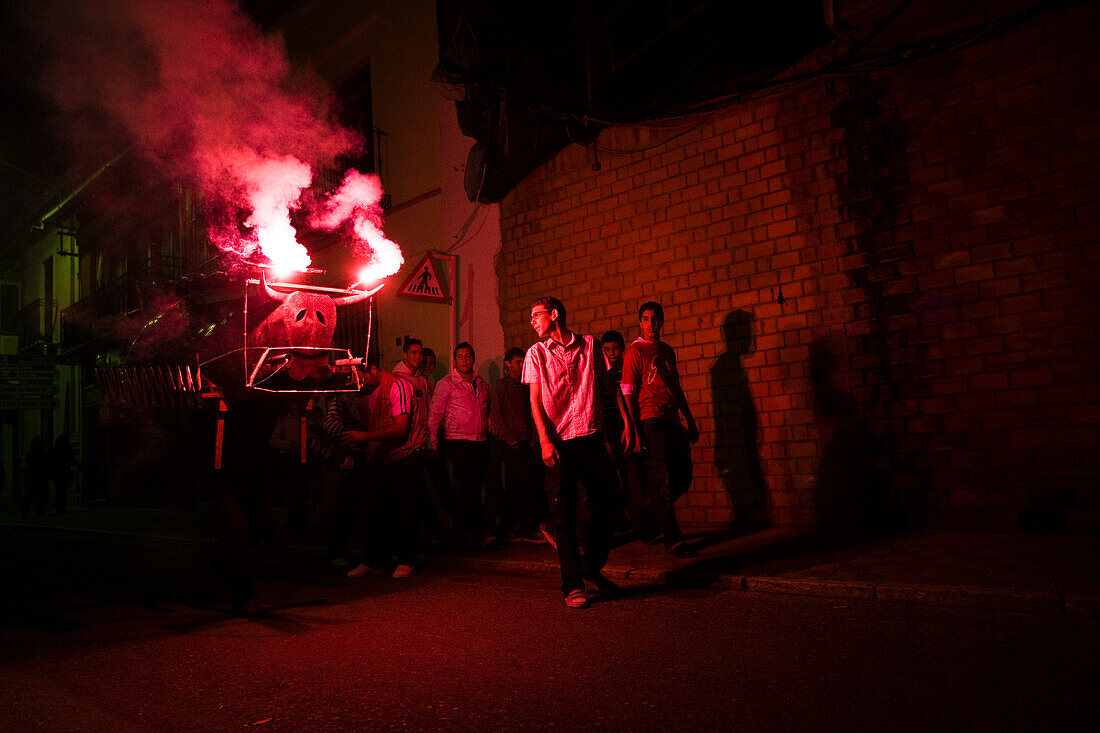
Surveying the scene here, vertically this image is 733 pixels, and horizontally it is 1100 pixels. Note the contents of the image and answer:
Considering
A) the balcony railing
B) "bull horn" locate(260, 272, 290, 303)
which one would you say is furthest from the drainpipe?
the balcony railing

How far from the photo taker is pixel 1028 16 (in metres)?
6.35

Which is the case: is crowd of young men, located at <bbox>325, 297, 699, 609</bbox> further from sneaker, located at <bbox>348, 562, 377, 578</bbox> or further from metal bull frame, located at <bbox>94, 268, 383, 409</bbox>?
metal bull frame, located at <bbox>94, 268, 383, 409</bbox>

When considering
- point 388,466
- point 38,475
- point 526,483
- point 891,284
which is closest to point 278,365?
point 388,466

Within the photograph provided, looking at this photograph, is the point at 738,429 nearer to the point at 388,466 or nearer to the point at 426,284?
the point at 388,466

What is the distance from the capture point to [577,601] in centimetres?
479

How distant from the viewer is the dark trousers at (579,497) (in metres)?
4.98

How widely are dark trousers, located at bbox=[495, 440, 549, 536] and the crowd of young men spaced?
0.04ft

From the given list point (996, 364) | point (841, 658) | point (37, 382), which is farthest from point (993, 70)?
point (37, 382)

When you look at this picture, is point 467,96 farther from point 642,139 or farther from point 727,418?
point 727,418

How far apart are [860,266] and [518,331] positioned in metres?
4.70

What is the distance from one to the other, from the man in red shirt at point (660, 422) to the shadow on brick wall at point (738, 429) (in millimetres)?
1553

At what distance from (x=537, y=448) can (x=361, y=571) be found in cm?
233

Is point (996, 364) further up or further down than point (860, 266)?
further down

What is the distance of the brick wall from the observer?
241 inches
